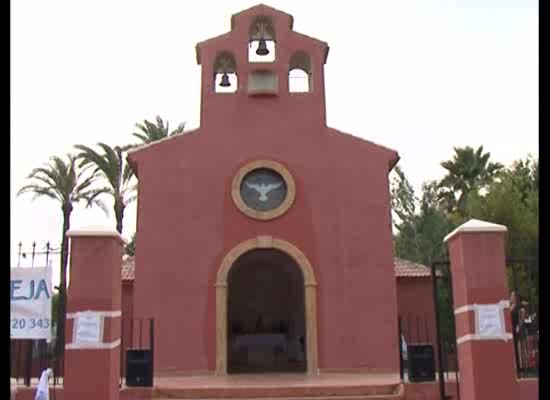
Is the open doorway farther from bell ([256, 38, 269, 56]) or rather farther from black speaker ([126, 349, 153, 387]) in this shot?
black speaker ([126, 349, 153, 387])

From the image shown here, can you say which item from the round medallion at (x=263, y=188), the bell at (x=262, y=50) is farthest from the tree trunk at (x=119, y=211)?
the bell at (x=262, y=50)

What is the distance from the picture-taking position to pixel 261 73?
16047 mm

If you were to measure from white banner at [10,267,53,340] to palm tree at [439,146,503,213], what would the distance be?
23441 mm

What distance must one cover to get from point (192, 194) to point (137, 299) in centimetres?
267

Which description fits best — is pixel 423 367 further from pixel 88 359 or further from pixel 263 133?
pixel 263 133

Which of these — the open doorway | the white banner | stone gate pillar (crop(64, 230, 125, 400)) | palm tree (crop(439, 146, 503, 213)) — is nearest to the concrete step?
stone gate pillar (crop(64, 230, 125, 400))

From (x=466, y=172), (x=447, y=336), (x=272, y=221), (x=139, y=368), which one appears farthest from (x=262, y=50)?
(x=466, y=172)

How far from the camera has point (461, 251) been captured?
866 cm

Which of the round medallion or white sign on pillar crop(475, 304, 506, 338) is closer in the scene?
white sign on pillar crop(475, 304, 506, 338)

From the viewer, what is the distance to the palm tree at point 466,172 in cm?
2922

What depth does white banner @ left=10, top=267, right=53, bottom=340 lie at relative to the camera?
311 inches

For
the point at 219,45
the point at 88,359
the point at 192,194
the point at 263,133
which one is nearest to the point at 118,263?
the point at 88,359

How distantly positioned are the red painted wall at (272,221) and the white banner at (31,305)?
655cm

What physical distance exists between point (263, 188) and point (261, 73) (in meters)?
2.83
